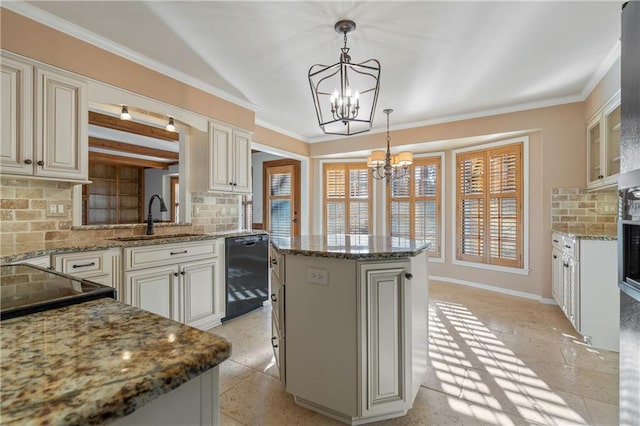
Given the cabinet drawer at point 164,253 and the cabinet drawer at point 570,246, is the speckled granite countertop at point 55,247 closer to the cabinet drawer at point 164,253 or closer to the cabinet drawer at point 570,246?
the cabinet drawer at point 164,253

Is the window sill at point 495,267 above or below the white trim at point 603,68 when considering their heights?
below

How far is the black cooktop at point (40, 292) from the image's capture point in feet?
2.53

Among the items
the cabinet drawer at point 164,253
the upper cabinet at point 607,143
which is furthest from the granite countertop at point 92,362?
the upper cabinet at point 607,143

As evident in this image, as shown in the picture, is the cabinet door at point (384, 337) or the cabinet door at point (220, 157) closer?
the cabinet door at point (384, 337)

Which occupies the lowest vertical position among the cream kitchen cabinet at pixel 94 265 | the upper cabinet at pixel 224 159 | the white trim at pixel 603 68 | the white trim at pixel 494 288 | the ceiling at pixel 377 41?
the white trim at pixel 494 288

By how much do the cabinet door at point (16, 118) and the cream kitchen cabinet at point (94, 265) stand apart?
27.3 inches

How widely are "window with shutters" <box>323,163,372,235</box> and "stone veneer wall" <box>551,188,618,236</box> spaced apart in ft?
9.28

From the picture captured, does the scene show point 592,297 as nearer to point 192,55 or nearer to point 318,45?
point 318,45

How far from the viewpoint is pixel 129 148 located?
571 centimetres

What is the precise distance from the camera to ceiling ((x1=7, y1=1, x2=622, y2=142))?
7.06 feet

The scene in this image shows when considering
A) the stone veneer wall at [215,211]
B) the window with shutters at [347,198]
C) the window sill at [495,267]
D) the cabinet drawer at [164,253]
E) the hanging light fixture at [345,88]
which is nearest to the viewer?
the hanging light fixture at [345,88]

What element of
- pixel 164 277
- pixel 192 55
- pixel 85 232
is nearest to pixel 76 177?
pixel 85 232

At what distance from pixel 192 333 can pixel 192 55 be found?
114 inches

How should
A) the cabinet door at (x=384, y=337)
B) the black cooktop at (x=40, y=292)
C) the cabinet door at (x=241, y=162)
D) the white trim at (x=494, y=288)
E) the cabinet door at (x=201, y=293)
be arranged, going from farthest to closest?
the white trim at (x=494, y=288), the cabinet door at (x=241, y=162), the cabinet door at (x=201, y=293), the cabinet door at (x=384, y=337), the black cooktop at (x=40, y=292)
